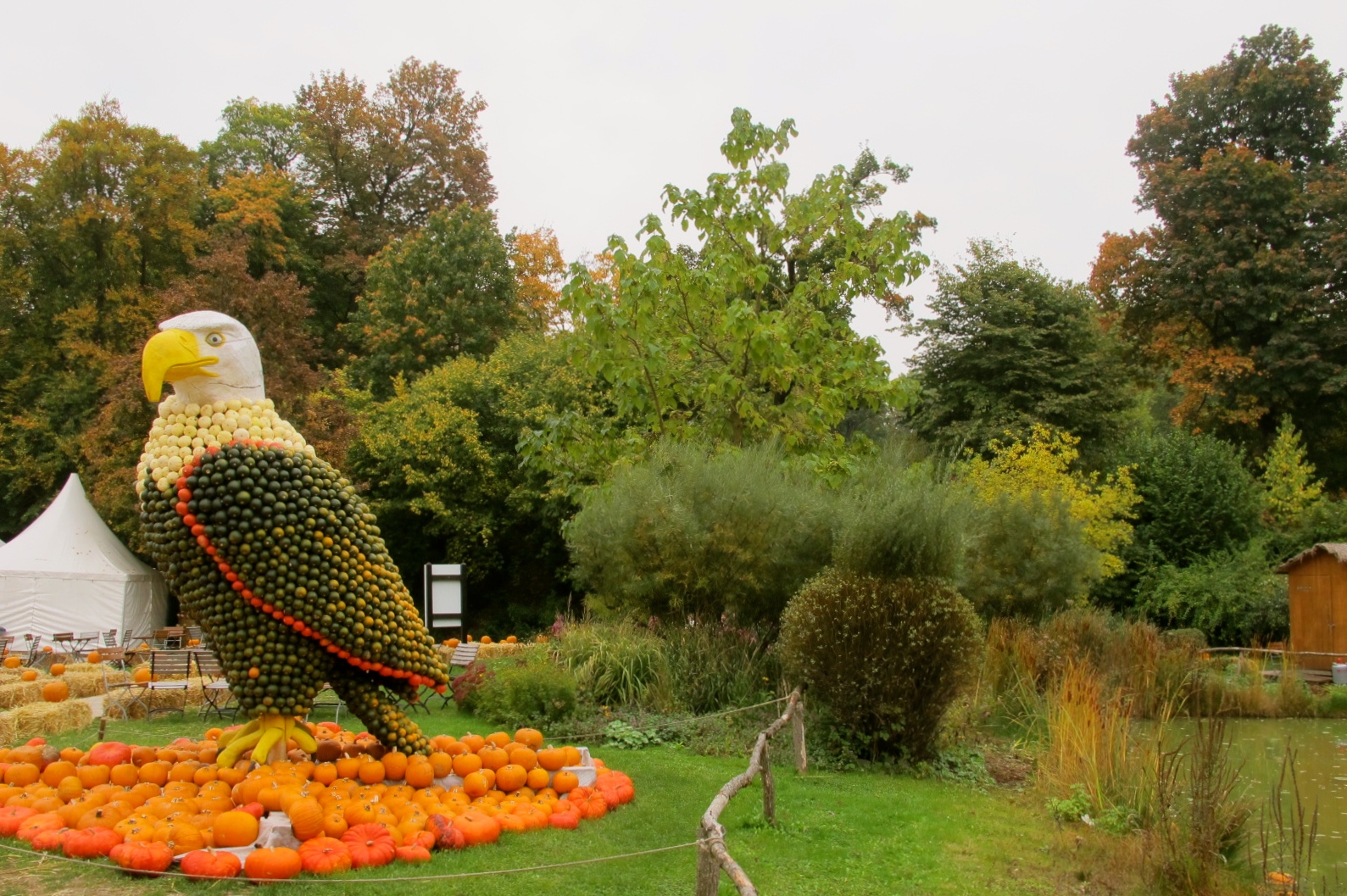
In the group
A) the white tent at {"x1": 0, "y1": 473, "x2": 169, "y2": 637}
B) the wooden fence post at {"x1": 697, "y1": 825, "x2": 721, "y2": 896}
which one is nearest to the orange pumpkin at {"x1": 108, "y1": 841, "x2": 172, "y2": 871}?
the wooden fence post at {"x1": 697, "y1": 825, "x2": 721, "y2": 896}

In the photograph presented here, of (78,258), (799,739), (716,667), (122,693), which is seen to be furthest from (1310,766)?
(78,258)

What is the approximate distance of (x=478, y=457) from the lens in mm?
21891

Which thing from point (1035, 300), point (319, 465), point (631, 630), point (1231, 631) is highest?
point (1035, 300)

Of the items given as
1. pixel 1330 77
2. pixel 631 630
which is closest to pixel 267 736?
pixel 631 630

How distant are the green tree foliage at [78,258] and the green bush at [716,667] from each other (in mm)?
18714

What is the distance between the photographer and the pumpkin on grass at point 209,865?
16.0 ft

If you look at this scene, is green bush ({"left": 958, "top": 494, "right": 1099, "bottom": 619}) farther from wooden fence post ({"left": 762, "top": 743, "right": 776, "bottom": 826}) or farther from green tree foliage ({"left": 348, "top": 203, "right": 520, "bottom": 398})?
green tree foliage ({"left": 348, "top": 203, "right": 520, "bottom": 398})

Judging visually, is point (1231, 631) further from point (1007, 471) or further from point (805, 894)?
point (805, 894)

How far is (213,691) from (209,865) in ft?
20.3

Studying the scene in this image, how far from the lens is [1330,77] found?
24016 mm

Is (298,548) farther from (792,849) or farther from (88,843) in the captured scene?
(792,849)

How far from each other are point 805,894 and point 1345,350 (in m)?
23.7

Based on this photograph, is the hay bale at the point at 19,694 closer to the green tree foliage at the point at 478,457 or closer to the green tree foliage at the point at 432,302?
the green tree foliage at the point at 478,457

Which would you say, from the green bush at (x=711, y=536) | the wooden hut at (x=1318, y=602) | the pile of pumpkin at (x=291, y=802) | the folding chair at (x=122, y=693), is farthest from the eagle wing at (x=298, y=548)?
the wooden hut at (x=1318, y=602)
